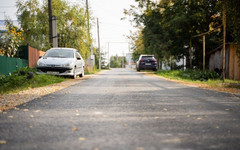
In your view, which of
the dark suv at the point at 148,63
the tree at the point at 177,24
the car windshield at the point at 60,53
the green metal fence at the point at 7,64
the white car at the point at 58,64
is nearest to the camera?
the green metal fence at the point at 7,64

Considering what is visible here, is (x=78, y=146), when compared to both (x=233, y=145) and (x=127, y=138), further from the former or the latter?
(x=233, y=145)

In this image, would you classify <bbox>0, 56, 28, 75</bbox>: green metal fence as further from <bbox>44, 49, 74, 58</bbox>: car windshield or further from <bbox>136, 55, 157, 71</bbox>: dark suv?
<bbox>136, 55, 157, 71</bbox>: dark suv

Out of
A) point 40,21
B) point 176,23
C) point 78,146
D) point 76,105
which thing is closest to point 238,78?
point 176,23

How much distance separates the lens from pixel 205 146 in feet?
9.94

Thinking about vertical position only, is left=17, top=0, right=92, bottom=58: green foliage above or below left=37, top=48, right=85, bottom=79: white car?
above

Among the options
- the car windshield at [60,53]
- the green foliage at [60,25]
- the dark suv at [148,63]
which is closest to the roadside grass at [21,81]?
the car windshield at [60,53]

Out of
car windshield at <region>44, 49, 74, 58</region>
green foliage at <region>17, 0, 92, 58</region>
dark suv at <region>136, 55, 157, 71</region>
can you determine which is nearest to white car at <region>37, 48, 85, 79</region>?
Result: car windshield at <region>44, 49, 74, 58</region>

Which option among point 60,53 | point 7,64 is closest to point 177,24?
point 60,53

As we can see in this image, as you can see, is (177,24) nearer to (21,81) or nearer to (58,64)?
(58,64)

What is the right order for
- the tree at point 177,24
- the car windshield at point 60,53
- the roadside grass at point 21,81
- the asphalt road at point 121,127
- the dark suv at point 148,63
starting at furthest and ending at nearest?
1. the dark suv at point 148,63
2. the tree at point 177,24
3. the car windshield at point 60,53
4. the roadside grass at point 21,81
5. the asphalt road at point 121,127

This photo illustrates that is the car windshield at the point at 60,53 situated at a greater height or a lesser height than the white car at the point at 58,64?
greater

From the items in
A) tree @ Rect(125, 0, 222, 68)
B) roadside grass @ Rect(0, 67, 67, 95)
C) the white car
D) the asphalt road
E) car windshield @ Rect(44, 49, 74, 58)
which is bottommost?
the asphalt road

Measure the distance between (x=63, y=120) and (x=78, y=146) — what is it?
4.81 ft

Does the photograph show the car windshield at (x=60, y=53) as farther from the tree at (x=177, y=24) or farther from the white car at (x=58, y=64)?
the tree at (x=177, y=24)
